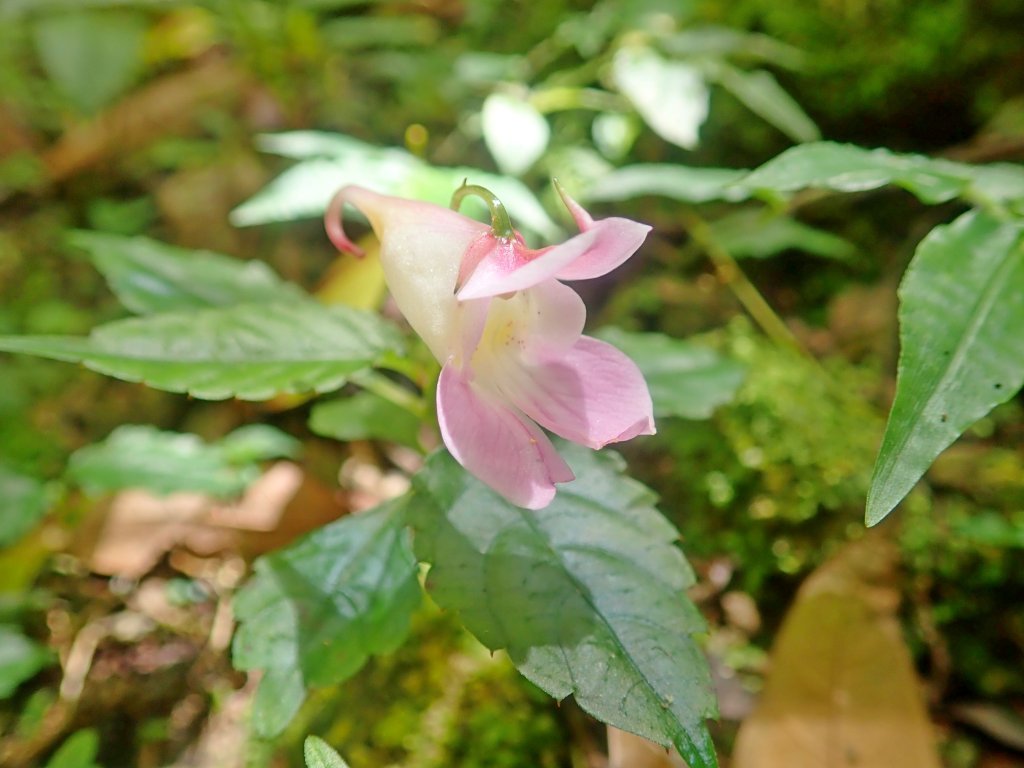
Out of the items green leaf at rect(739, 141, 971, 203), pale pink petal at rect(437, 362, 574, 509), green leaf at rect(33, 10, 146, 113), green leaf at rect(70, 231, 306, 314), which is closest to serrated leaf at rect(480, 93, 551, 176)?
green leaf at rect(70, 231, 306, 314)

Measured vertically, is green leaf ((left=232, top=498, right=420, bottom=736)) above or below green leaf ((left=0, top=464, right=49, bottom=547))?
above

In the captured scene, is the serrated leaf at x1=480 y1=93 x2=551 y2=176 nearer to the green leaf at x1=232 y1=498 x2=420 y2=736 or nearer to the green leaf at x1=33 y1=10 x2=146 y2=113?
the green leaf at x1=232 y1=498 x2=420 y2=736

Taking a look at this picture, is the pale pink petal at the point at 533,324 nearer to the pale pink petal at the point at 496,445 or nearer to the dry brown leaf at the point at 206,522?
the pale pink petal at the point at 496,445

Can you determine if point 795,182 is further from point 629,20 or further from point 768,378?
point 629,20

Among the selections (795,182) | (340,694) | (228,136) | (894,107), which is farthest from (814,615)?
(228,136)

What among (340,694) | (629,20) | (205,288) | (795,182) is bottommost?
(340,694)

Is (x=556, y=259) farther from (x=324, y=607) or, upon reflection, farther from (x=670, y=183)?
(x=670, y=183)
